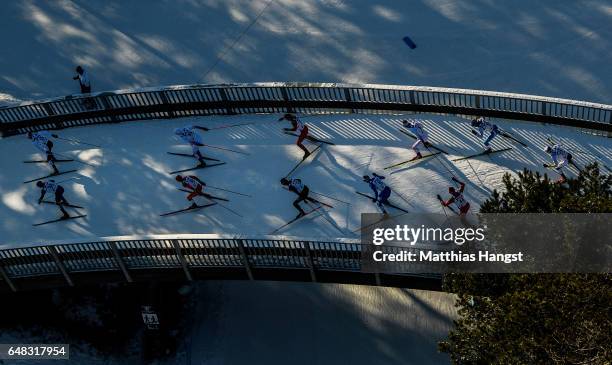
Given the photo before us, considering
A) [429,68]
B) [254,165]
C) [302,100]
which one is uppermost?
[429,68]

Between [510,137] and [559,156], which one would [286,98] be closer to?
[510,137]

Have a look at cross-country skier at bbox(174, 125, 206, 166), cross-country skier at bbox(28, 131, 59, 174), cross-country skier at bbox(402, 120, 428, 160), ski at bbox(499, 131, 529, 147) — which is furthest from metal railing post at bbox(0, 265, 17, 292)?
ski at bbox(499, 131, 529, 147)

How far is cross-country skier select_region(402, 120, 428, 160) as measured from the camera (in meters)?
32.1

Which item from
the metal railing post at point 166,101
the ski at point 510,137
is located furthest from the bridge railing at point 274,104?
the ski at point 510,137

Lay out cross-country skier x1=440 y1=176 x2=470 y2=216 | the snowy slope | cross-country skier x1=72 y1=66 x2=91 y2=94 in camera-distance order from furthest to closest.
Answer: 1. cross-country skier x1=72 y1=66 x2=91 y2=94
2. the snowy slope
3. cross-country skier x1=440 y1=176 x2=470 y2=216

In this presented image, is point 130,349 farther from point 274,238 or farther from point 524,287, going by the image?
point 524,287

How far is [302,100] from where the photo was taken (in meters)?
35.1

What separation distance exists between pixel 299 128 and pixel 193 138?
149 inches

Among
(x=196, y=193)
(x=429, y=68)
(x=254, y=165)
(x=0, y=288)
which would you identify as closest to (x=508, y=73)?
(x=429, y=68)

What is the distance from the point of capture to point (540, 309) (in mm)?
24328

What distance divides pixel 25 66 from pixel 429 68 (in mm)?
18436

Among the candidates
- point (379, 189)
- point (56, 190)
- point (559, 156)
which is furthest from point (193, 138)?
point (559, 156)

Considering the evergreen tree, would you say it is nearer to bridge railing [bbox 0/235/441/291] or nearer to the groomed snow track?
bridge railing [bbox 0/235/441/291]

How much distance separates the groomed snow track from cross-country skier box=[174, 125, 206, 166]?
2.24 feet
